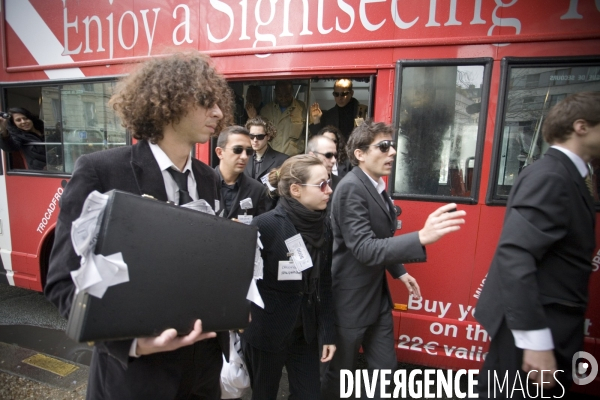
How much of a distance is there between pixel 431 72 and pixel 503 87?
50cm

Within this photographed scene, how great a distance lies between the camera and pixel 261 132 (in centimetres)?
380

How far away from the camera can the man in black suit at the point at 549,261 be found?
1496 mm

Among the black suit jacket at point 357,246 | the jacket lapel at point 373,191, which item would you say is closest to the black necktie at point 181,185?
the black suit jacket at point 357,246

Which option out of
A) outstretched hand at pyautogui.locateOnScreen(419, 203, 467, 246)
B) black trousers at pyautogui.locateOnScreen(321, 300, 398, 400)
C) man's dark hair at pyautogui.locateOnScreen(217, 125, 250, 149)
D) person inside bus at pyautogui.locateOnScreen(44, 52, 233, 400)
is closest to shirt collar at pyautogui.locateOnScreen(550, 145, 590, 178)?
outstretched hand at pyautogui.locateOnScreen(419, 203, 467, 246)

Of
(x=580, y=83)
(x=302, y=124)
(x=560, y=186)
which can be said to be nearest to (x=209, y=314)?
(x=560, y=186)

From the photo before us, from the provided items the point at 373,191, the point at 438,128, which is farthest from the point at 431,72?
the point at 373,191

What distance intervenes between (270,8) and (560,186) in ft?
8.03

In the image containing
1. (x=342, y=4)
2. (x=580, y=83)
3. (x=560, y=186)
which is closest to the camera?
(x=560, y=186)

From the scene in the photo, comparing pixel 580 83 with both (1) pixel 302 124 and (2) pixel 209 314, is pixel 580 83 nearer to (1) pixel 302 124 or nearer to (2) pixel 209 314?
(2) pixel 209 314

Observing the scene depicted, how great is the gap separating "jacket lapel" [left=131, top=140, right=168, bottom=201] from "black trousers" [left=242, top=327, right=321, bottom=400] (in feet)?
3.99

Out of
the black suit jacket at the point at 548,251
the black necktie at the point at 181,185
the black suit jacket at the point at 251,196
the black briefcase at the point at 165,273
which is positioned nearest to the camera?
the black briefcase at the point at 165,273

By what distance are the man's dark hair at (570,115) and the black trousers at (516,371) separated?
2.74ft

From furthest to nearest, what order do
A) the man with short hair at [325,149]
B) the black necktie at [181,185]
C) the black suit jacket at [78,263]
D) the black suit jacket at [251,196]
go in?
the man with short hair at [325,149] → the black suit jacket at [251,196] → the black necktie at [181,185] → the black suit jacket at [78,263]

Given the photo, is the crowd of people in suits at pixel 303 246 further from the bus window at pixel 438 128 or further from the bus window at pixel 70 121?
the bus window at pixel 70 121
